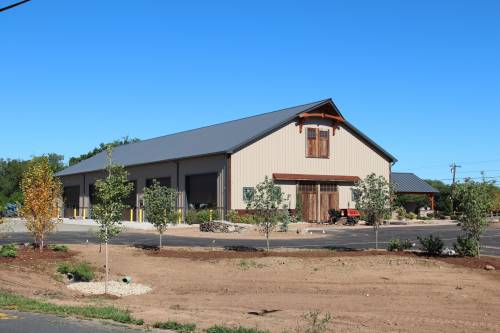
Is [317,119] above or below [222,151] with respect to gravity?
above

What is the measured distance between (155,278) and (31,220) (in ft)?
19.9

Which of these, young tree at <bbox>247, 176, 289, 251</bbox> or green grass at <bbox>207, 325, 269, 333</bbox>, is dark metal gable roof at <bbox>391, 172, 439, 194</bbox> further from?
green grass at <bbox>207, 325, 269, 333</bbox>

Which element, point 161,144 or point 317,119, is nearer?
point 317,119

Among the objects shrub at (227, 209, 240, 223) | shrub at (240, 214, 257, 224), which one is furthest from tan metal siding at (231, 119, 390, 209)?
shrub at (240, 214, 257, 224)

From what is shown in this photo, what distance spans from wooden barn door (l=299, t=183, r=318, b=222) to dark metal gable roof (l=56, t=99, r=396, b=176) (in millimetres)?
5011

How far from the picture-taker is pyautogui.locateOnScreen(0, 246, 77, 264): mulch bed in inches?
749

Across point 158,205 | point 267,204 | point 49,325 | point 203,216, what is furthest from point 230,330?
point 203,216

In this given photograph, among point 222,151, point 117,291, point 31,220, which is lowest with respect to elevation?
point 117,291

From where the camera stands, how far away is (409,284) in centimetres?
1530

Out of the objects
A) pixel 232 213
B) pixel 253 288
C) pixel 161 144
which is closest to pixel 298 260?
pixel 253 288

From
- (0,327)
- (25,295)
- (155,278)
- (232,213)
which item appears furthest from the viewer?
(232,213)

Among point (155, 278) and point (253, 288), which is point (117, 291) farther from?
point (253, 288)

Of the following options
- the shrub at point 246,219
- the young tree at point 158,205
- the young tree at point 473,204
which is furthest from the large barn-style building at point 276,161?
→ the young tree at point 473,204

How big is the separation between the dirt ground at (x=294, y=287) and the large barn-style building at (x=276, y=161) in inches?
762
